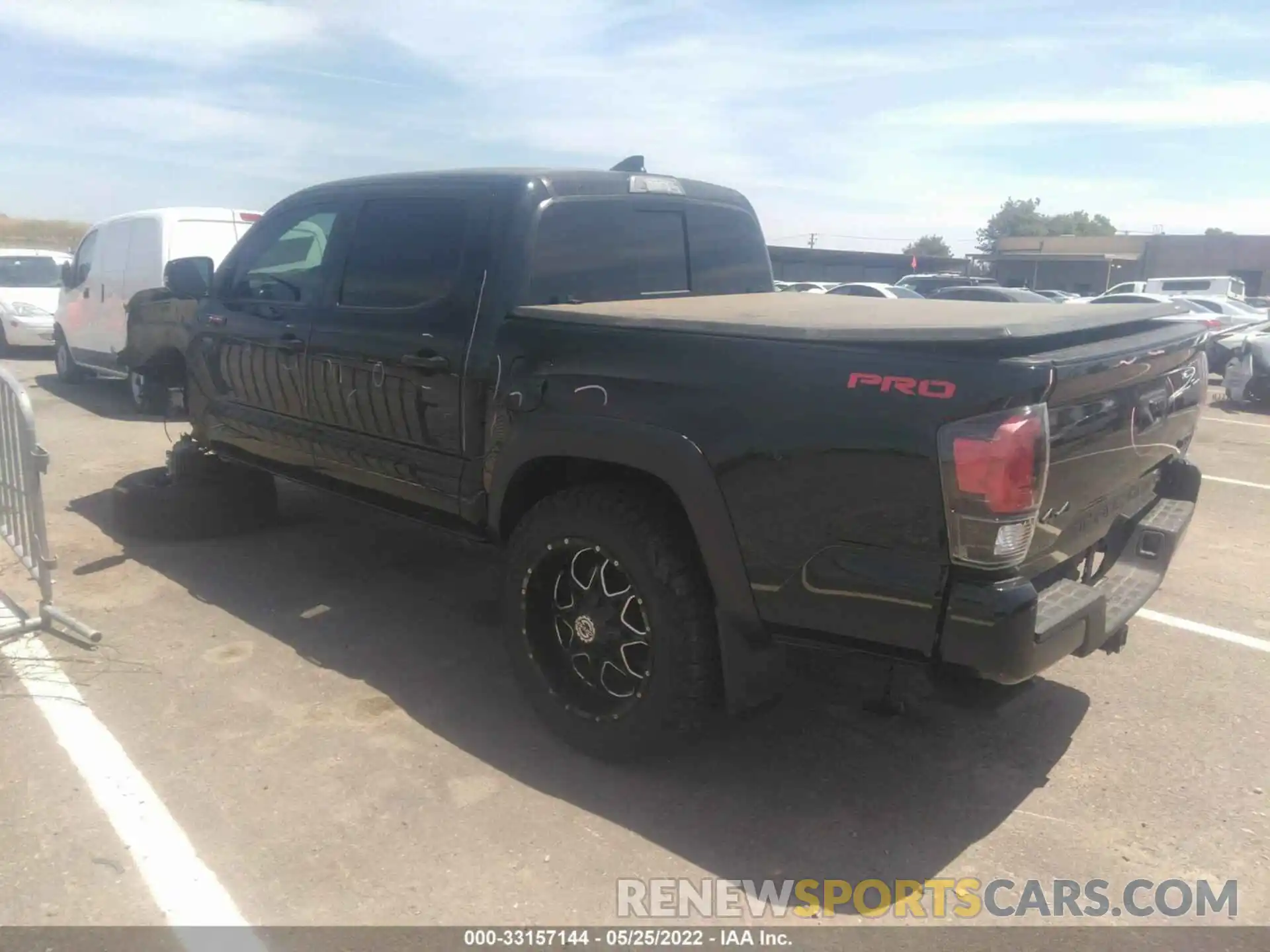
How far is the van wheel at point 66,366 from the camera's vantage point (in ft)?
39.2

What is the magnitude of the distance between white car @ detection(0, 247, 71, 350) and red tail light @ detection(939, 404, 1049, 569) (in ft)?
49.1

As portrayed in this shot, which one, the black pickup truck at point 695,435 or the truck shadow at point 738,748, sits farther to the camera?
the truck shadow at point 738,748

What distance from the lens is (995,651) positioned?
253cm

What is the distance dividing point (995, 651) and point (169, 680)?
3208mm

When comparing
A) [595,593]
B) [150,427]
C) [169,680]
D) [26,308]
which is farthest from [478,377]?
[26,308]

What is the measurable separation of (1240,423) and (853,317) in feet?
33.4

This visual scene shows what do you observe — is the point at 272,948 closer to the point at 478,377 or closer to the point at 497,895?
the point at 497,895

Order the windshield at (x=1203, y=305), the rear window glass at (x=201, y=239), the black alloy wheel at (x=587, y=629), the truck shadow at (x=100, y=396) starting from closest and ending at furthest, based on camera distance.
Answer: the black alloy wheel at (x=587, y=629)
the rear window glass at (x=201, y=239)
the truck shadow at (x=100, y=396)
the windshield at (x=1203, y=305)

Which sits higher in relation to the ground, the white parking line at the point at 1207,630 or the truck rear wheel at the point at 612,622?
the truck rear wheel at the point at 612,622

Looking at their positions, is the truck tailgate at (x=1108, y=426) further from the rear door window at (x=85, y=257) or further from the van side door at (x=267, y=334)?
the rear door window at (x=85, y=257)

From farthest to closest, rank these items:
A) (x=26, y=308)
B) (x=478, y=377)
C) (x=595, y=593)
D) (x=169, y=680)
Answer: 1. (x=26, y=308)
2. (x=169, y=680)
3. (x=478, y=377)
4. (x=595, y=593)

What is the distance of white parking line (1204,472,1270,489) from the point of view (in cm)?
785

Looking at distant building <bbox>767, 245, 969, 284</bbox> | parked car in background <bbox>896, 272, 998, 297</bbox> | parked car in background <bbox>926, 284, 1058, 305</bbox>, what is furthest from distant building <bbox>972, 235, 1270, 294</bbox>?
parked car in background <bbox>926, 284, 1058, 305</bbox>

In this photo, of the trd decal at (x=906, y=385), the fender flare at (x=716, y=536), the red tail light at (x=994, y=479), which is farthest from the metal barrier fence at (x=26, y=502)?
the red tail light at (x=994, y=479)
